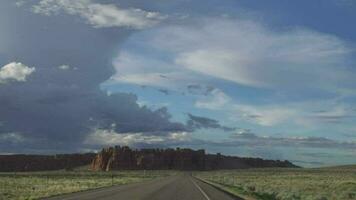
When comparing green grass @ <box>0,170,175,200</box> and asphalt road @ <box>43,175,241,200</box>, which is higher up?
green grass @ <box>0,170,175,200</box>

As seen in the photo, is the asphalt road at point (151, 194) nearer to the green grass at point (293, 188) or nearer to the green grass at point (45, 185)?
the green grass at point (293, 188)

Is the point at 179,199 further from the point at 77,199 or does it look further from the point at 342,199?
the point at 342,199

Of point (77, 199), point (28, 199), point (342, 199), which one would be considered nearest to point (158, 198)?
point (77, 199)

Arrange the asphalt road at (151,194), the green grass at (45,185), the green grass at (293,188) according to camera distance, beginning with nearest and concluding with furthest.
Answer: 1. the asphalt road at (151,194)
2. the green grass at (293,188)
3. the green grass at (45,185)

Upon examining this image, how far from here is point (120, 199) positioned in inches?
1160

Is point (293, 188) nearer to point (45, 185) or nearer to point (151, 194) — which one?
point (151, 194)

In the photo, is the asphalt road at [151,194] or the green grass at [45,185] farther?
the green grass at [45,185]

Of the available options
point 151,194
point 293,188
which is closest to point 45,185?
point 293,188

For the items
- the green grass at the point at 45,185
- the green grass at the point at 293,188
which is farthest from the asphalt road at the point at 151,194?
the green grass at the point at 45,185

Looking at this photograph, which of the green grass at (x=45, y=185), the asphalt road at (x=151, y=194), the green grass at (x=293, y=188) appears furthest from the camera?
the green grass at (x=45, y=185)

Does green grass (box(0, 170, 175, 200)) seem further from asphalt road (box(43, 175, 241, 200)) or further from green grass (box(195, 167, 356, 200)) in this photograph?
green grass (box(195, 167, 356, 200))

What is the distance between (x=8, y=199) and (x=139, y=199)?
344 inches

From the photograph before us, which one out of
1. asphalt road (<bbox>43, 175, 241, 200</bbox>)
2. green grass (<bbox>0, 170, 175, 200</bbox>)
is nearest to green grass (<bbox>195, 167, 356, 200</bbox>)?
asphalt road (<bbox>43, 175, 241, 200</bbox>)

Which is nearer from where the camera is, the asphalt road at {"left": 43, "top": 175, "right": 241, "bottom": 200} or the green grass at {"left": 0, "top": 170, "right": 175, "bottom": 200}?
the asphalt road at {"left": 43, "top": 175, "right": 241, "bottom": 200}
